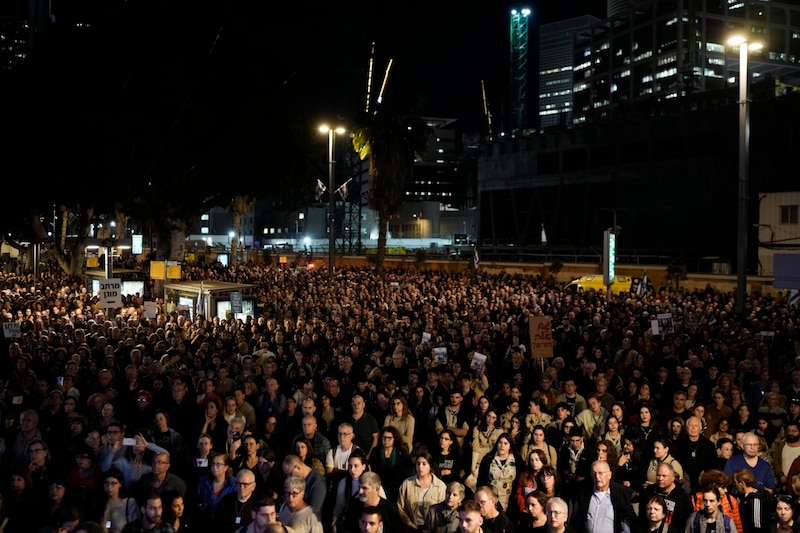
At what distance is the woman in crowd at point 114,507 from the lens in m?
6.23

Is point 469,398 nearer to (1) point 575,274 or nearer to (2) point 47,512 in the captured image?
(2) point 47,512

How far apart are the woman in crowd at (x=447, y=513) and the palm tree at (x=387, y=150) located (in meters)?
30.5

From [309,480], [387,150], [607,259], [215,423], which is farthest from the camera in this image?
[387,150]

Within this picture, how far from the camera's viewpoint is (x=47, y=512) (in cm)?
635

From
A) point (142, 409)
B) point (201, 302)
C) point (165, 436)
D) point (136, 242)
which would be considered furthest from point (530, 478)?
point (136, 242)

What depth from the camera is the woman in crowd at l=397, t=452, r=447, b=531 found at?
629 centimetres

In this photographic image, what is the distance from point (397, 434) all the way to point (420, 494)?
1272 millimetres

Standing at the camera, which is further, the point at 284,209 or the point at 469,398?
the point at 284,209

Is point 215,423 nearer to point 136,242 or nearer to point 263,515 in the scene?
point 263,515

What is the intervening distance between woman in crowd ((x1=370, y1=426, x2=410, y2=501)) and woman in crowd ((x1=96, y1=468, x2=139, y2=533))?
2.37m

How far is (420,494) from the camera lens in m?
6.34

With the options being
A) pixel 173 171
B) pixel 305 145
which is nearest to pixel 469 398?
pixel 173 171

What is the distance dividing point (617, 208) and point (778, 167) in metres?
12.4

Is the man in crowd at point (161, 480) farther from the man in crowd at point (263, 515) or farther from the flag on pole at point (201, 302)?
the flag on pole at point (201, 302)
